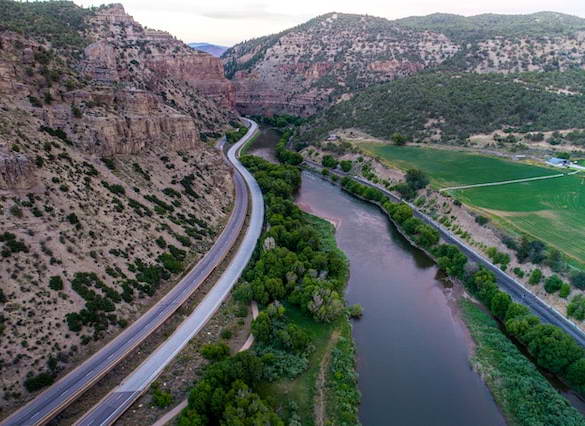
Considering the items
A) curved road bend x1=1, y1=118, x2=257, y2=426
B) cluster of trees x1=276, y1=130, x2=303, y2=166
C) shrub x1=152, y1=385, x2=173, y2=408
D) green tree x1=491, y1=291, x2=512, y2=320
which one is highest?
cluster of trees x1=276, y1=130, x2=303, y2=166

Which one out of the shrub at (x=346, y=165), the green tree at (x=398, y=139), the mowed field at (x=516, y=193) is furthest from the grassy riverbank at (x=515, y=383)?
the green tree at (x=398, y=139)

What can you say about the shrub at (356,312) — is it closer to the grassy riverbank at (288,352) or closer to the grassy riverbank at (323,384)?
the grassy riverbank at (288,352)

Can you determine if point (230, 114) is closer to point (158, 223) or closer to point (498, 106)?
point (498, 106)

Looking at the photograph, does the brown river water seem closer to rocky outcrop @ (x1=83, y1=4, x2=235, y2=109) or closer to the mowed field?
the mowed field

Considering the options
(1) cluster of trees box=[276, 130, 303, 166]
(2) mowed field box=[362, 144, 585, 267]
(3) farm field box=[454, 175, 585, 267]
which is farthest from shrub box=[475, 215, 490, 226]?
(1) cluster of trees box=[276, 130, 303, 166]

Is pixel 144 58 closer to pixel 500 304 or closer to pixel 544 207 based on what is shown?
pixel 544 207

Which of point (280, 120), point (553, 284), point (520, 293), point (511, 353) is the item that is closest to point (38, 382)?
point (511, 353)

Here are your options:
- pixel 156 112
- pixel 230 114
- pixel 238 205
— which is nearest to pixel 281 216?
pixel 238 205
